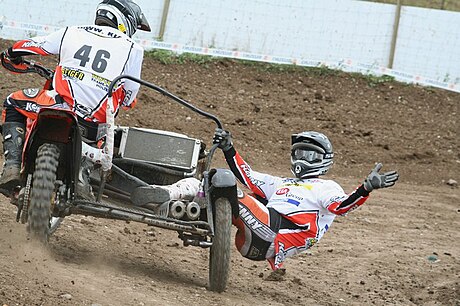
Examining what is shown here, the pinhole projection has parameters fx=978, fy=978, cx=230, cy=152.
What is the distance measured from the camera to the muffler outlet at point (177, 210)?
24.5ft

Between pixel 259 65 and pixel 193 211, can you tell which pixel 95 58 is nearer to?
pixel 193 211

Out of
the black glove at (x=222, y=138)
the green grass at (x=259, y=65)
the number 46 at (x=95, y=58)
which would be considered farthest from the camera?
the green grass at (x=259, y=65)

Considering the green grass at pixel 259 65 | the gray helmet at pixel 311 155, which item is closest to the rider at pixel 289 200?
the gray helmet at pixel 311 155

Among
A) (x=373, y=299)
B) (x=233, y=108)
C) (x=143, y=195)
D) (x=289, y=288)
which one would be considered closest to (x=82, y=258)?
(x=143, y=195)

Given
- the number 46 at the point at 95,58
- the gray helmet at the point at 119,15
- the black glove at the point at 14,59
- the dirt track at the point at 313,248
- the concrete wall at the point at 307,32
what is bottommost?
the dirt track at the point at 313,248

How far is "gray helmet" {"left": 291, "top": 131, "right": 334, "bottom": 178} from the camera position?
8438 mm

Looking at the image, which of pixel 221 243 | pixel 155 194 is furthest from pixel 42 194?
pixel 221 243

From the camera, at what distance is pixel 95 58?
7.66 m

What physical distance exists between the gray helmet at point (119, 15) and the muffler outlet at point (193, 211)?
1.64 meters

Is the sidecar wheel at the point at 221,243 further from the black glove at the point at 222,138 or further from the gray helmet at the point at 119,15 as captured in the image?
the gray helmet at the point at 119,15

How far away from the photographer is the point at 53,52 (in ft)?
25.8

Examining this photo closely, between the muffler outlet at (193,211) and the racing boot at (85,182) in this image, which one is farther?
→ the muffler outlet at (193,211)

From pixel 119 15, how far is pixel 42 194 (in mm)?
1973

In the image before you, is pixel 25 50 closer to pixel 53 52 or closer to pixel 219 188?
pixel 53 52
